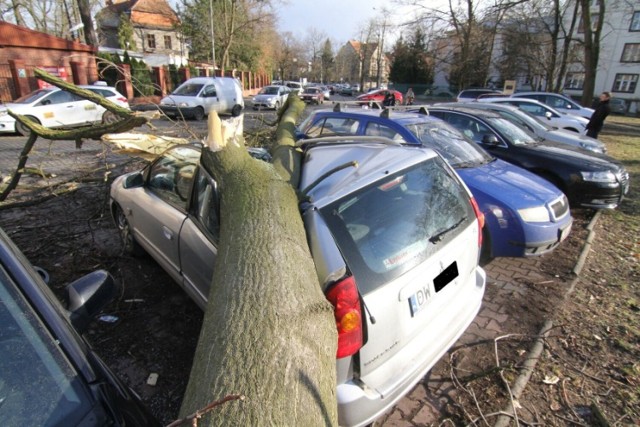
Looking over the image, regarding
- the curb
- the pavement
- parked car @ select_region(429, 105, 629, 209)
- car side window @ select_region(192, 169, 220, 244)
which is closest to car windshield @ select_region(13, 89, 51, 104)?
the pavement

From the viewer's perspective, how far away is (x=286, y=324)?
1561mm

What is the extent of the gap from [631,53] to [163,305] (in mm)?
52222

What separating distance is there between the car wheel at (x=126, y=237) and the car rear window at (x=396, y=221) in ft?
10.2

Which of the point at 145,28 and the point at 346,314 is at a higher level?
the point at 145,28

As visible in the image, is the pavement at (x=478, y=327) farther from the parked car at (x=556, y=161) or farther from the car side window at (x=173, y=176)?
the car side window at (x=173, y=176)

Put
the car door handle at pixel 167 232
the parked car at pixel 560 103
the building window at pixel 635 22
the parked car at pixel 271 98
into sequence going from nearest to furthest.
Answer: the car door handle at pixel 167 232
the parked car at pixel 560 103
the parked car at pixel 271 98
the building window at pixel 635 22

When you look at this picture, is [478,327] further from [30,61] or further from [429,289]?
[30,61]

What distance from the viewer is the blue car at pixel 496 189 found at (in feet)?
12.8

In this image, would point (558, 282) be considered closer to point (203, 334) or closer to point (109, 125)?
point (203, 334)

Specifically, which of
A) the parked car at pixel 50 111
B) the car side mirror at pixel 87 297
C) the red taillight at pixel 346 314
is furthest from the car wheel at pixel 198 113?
the red taillight at pixel 346 314

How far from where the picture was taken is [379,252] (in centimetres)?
212

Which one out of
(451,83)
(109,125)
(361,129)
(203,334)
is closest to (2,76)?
(109,125)

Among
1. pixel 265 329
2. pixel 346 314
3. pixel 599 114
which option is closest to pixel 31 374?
pixel 265 329

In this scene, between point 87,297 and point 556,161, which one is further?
point 556,161
